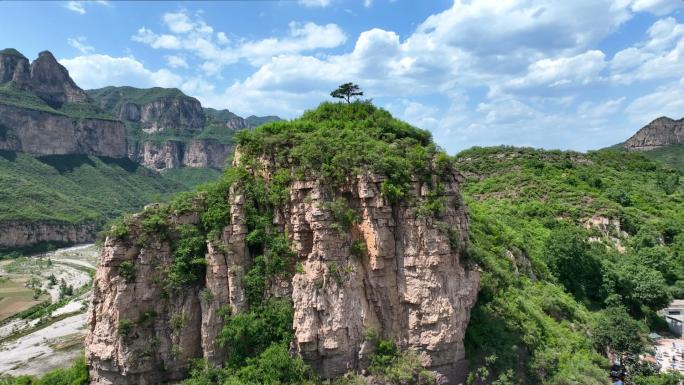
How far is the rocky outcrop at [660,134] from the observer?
160875 mm

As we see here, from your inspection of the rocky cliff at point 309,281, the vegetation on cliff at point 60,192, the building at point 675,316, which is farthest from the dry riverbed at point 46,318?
the building at point 675,316

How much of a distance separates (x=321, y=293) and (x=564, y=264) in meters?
31.0

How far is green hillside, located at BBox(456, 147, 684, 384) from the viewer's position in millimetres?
26281

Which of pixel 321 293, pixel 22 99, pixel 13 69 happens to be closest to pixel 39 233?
pixel 22 99

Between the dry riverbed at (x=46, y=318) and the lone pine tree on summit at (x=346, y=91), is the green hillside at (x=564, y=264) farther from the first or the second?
the dry riverbed at (x=46, y=318)

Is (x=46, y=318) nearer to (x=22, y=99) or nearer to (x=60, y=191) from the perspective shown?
(x=60, y=191)

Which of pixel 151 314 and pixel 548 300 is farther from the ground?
pixel 151 314

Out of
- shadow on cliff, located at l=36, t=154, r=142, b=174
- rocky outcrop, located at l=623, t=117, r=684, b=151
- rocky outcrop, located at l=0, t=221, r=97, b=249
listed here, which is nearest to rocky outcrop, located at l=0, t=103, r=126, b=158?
shadow on cliff, located at l=36, t=154, r=142, b=174

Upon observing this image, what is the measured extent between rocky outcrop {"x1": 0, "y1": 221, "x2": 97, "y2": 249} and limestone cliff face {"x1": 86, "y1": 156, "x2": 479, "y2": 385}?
12077 centimetres

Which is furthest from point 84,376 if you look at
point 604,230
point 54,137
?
point 54,137

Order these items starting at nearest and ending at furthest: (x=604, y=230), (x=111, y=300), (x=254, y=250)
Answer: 1. (x=111, y=300)
2. (x=254, y=250)
3. (x=604, y=230)

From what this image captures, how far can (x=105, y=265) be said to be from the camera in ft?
72.1

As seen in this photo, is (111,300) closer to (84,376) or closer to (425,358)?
(84,376)

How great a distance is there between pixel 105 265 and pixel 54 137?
19781 centimetres
